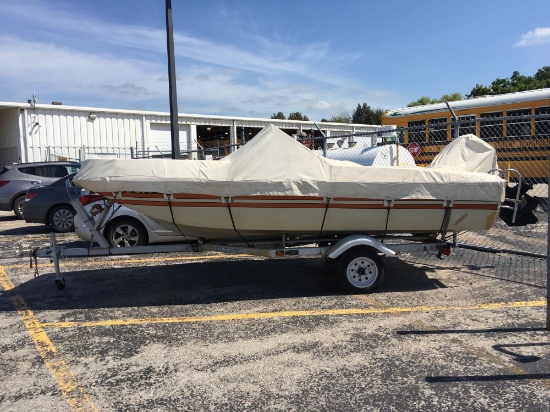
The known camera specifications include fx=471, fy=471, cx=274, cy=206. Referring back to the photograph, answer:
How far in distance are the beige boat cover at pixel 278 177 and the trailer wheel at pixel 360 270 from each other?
78 centimetres

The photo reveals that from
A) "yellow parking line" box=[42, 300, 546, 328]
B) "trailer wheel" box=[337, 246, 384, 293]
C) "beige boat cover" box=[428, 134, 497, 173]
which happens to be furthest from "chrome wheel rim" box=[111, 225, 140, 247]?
"beige boat cover" box=[428, 134, 497, 173]

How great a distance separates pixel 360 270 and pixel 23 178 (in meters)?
11.4

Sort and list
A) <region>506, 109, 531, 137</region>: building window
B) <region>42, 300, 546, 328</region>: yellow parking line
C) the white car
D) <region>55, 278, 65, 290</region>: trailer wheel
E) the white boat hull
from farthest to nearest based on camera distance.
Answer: <region>506, 109, 531, 137</region>: building window → the white car → <region>55, 278, 65, 290</region>: trailer wheel → the white boat hull → <region>42, 300, 546, 328</region>: yellow parking line

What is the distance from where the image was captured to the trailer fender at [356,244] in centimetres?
592

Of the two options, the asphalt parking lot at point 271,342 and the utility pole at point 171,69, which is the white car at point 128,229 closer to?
the asphalt parking lot at point 271,342

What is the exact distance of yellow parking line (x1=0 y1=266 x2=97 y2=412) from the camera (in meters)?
3.57

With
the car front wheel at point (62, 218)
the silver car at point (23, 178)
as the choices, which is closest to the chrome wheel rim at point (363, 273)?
the car front wheel at point (62, 218)

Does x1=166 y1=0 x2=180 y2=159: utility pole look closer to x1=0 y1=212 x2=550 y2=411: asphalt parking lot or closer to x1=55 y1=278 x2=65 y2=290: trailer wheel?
x1=0 y1=212 x2=550 y2=411: asphalt parking lot

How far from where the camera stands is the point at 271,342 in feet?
15.2

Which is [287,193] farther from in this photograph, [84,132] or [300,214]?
[84,132]

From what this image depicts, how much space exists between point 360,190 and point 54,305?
4.08 metres

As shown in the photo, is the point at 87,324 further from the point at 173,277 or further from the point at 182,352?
the point at 173,277

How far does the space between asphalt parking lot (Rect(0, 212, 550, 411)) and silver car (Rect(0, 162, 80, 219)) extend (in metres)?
7.12

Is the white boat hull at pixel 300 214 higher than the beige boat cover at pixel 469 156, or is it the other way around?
the beige boat cover at pixel 469 156
